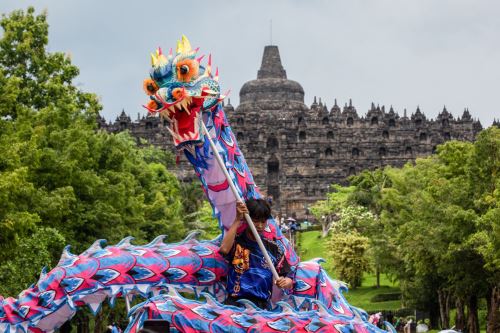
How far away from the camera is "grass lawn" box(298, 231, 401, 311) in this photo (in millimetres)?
60659

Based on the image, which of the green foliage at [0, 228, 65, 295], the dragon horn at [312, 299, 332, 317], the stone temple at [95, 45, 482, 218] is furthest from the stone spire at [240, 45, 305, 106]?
the dragon horn at [312, 299, 332, 317]

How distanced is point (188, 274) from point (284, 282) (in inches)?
43.5

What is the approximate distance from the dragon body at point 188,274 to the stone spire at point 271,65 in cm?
12628

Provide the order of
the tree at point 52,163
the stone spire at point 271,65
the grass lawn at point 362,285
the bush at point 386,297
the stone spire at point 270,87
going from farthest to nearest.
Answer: the stone spire at point 271,65
the stone spire at point 270,87
the bush at point 386,297
the grass lawn at point 362,285
the tree at point 52,163

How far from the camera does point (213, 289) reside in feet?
44.1

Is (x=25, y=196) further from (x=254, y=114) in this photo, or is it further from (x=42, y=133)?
(x=254, y=114)

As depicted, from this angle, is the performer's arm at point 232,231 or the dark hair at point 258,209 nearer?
the performer's arm at point 232,231

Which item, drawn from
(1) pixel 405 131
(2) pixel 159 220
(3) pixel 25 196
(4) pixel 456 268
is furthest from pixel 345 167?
(3) pixel 25 196

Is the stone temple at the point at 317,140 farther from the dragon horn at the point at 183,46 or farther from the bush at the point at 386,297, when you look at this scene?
the dragon horn at the point at 183,46

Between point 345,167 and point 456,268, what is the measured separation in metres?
80.9

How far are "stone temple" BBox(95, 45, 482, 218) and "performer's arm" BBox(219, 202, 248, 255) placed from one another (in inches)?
3833

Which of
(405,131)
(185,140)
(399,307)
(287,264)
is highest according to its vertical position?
(405,131)

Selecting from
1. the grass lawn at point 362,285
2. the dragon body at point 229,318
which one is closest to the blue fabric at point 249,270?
the dragon body at point 229,318

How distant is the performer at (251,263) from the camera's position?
13125 millimetres
